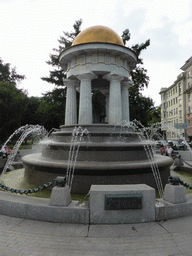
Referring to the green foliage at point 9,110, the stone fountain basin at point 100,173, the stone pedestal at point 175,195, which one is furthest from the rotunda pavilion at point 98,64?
the green foliage at point 9,110

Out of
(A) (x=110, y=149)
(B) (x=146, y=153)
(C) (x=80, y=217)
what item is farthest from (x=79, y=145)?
(C) (x=80, y=217)

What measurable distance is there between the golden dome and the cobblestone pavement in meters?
11.1

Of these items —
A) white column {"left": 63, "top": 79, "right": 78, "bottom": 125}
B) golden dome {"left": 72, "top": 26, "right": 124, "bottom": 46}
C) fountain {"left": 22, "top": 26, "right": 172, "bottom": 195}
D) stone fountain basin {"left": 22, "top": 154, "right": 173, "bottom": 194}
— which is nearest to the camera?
stone fountain basin {"left": 22, "top": 154, "right": 173, "bottom": 194}

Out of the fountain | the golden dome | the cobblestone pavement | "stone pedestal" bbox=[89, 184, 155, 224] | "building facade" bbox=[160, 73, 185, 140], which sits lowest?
the cobblestone pavement

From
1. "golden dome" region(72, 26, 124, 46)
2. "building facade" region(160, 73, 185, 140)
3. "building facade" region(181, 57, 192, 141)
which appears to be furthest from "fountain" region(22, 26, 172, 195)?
"building facade" region(160, 73, 185, 140)

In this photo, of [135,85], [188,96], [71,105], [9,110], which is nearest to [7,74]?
[9,110]

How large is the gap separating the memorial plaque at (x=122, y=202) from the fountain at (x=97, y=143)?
2229 mm

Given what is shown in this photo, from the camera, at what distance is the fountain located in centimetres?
666

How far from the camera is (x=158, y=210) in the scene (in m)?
4.38

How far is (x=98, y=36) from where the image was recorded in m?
12.3

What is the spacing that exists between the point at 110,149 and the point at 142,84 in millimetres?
25216

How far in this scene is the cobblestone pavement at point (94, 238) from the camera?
3.31 metres

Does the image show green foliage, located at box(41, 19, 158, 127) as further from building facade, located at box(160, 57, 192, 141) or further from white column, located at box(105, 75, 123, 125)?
building facade, located at box(160, 57, 192, 141)

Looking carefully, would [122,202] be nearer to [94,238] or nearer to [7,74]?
[94,238]
